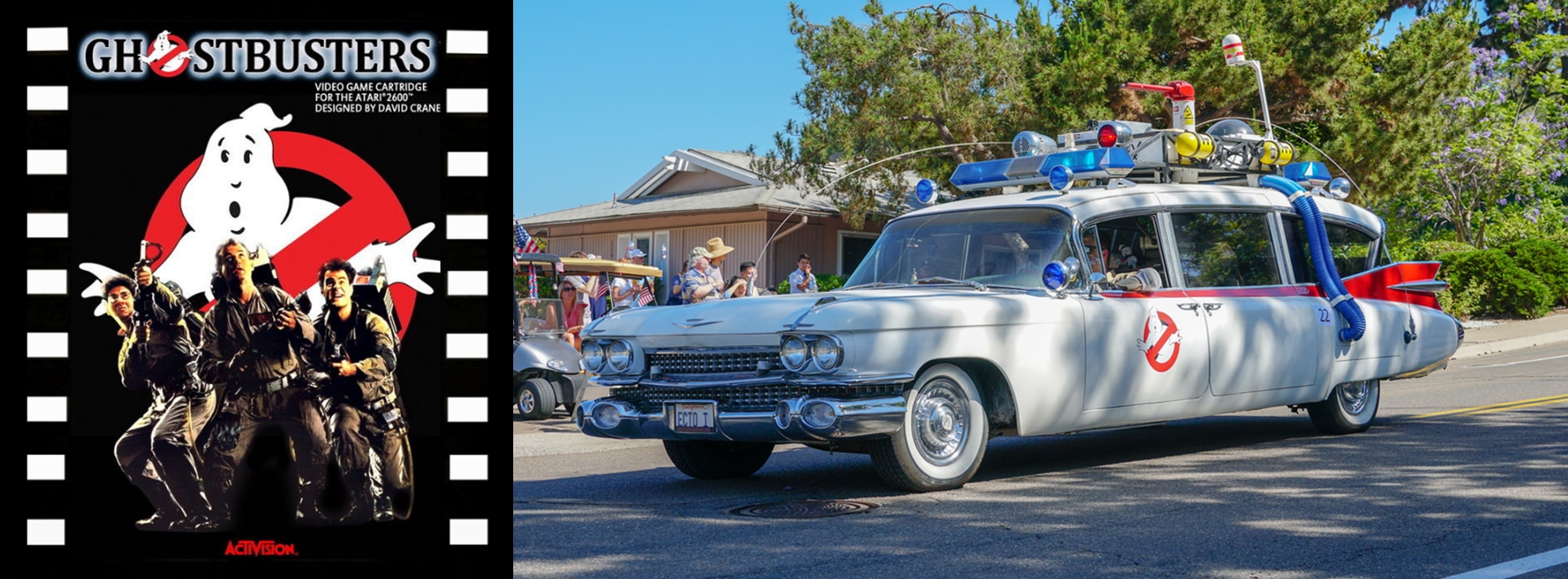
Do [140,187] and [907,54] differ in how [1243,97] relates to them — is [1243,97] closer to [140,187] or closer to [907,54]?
[907,54]

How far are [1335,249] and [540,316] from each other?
7.61 meters

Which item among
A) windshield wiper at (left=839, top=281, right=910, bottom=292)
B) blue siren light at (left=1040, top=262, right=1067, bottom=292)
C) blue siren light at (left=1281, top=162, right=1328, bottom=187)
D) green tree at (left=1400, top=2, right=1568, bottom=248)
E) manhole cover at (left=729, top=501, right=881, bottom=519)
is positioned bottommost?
manhole cover at (left=729, top=501, right=881, bottom=519)

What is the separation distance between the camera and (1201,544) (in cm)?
578

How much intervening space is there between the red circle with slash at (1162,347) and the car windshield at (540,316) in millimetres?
7009

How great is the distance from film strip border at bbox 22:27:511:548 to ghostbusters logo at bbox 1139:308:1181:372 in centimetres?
610

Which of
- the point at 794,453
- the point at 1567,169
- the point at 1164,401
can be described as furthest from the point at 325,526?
the point at 1567,169

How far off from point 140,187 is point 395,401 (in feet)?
2.26

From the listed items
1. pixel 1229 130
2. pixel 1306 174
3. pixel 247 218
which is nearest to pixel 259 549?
pixel 247 218

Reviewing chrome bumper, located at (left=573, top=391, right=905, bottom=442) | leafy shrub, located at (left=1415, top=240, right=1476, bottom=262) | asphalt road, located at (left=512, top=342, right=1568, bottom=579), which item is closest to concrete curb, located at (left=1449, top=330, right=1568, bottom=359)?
leafy shrub, located at (left=1415, top=240, right=1476, bottom=262)

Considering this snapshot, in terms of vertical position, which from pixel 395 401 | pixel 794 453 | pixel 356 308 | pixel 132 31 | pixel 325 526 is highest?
pixel 132 31

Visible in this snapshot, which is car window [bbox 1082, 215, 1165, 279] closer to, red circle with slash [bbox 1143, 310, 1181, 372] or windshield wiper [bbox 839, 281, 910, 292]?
red circle with slash [bbox 1143, 310, 1181, 372]

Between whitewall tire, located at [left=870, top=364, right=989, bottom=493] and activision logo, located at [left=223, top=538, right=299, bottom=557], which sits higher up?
activision logo, located at [left=223, top=538, right=299, bottom=557]

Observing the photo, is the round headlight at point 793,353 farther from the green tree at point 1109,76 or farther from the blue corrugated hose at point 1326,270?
the green tree at point 1109,76

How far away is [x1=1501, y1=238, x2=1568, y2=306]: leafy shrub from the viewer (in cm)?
2602
